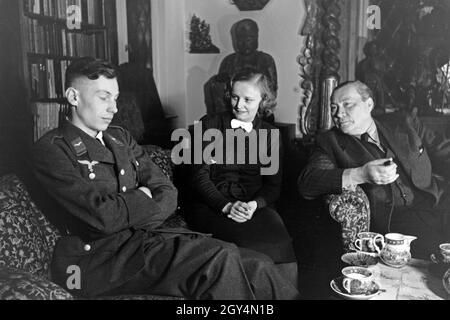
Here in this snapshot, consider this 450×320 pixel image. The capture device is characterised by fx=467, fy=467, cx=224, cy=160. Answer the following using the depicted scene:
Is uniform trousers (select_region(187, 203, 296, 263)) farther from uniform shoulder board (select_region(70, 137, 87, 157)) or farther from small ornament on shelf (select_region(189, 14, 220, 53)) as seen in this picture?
small ornament on shelf (select_region(189, 14, 220, 53))

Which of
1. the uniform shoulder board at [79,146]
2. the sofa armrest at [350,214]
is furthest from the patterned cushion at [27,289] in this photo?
the sofa armrest at [350,214]

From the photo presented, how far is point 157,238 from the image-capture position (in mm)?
1360

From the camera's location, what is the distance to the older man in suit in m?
1.73

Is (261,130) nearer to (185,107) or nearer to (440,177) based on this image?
(440,177)

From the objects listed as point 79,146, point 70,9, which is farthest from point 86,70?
point 70,9

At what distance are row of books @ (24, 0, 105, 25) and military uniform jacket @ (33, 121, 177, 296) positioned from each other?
36.6 inches

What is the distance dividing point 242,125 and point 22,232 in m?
0.90

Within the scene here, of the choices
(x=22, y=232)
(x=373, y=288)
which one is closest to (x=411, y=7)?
(x=373, y=288)

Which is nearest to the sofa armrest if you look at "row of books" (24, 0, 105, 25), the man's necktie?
the man's necktie

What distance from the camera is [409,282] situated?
119cm

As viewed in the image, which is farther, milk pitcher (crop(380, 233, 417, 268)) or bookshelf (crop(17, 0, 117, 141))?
bookshelf (crop(17, 0, 117, 141))

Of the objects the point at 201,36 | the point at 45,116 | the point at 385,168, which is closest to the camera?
the point at 385,168

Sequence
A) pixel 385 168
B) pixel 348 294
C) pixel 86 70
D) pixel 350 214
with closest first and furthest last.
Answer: pixel 348 294 → pixel 86 70 → pixel 350 214 → pixel 385 168

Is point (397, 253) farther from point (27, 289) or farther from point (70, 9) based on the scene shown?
point (70, 9)
